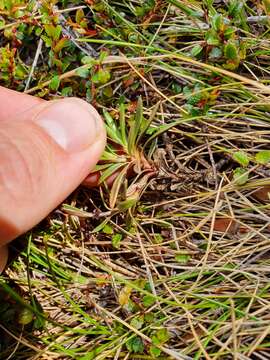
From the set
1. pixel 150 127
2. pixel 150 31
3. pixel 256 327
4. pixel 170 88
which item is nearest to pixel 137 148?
pixel 150 127

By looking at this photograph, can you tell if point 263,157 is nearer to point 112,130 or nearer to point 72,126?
point 112,130

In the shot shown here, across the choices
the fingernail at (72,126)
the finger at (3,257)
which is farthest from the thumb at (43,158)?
the finger at (3,257)

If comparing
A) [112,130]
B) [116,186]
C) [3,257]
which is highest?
[112,130]

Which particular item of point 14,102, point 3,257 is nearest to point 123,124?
point 14,102

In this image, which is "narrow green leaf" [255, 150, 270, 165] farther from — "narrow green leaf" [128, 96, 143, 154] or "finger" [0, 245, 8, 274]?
"finger" [0, 245, 8, 274]

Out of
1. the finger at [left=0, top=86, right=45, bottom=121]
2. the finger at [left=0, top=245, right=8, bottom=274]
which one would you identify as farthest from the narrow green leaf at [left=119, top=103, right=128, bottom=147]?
the finger at [left=0, top=245, right=8, bottom=274]

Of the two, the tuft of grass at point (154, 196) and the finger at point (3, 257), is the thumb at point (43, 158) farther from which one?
the finger at point (3, 257)
